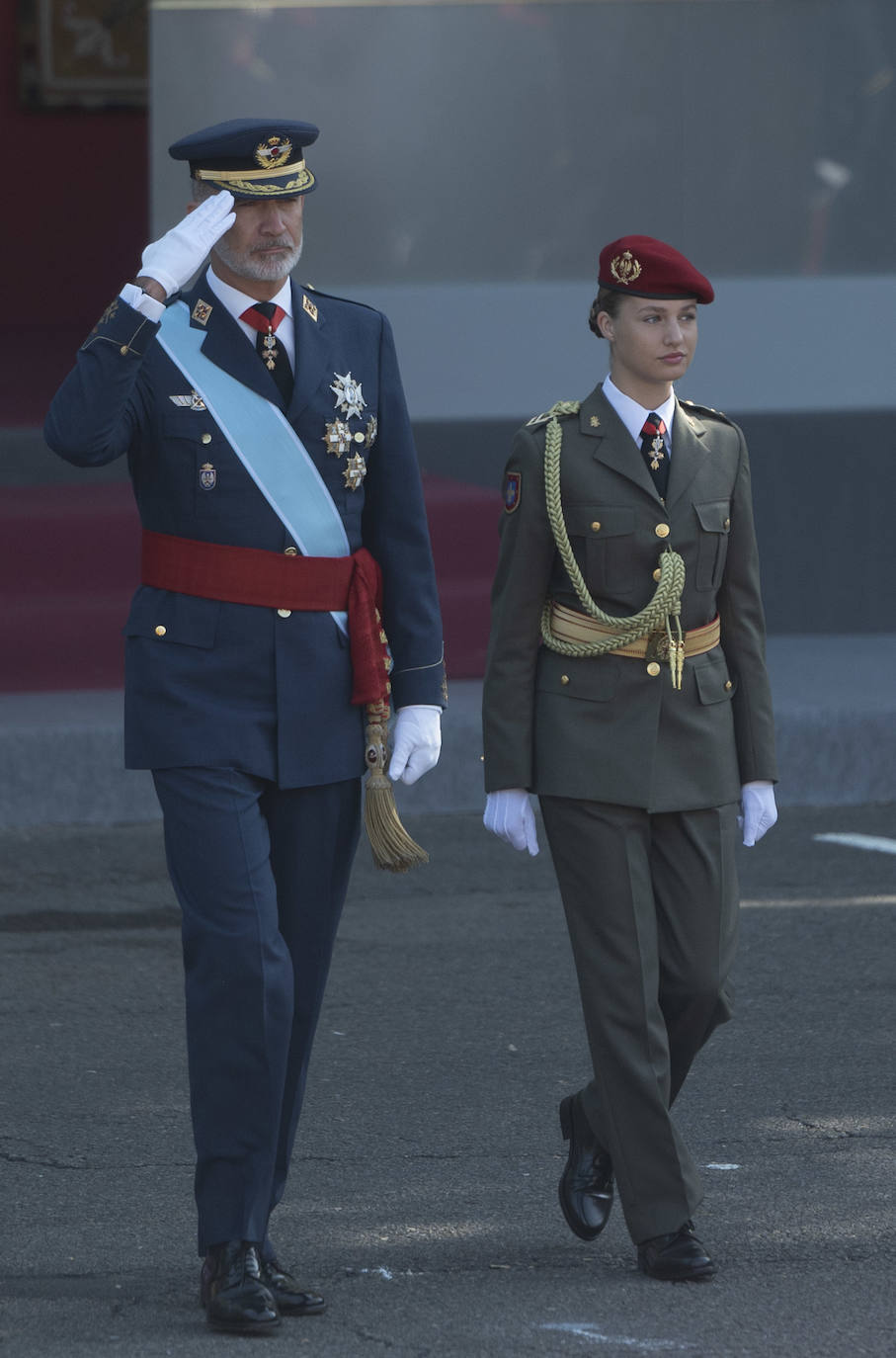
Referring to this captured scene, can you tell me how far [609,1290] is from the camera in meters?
4.20

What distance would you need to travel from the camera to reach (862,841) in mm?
8453

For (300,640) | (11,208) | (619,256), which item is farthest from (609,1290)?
(11,208)

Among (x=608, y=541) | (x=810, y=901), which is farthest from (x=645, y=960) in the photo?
(x=810, y=901)

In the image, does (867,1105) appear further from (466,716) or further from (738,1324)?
(466,716)

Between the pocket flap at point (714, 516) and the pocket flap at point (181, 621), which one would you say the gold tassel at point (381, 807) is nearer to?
the pocket flap at point (181, 621)

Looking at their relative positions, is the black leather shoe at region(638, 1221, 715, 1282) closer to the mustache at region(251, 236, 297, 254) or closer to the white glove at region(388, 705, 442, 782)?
the white glove at region(388, 705, 442, 782)

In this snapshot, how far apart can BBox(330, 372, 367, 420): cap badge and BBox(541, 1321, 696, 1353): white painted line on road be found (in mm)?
1600

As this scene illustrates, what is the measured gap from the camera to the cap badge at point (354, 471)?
166 inches

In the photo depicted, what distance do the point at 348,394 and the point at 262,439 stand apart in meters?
0.19

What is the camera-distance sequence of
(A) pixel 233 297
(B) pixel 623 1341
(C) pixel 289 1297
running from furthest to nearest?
(A) pixel 233 297 < (C) pixel 289 1297 < (B) pixel 623 1341

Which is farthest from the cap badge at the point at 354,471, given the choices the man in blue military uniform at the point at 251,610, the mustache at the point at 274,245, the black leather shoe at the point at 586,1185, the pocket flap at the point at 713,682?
the black leather shoe at the point at 586,1185

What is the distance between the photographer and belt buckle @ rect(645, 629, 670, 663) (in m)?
4.34

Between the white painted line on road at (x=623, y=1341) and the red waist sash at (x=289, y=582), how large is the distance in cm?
112

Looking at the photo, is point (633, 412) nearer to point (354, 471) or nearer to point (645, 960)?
point (354, 471)
